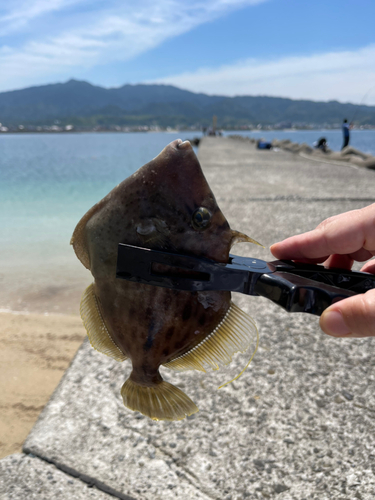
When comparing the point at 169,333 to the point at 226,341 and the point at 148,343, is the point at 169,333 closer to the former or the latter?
the point at 148,343

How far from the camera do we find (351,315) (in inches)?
36.7

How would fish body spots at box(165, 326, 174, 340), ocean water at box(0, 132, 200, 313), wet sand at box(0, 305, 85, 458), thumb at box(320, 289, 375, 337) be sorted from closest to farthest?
1. thumb at box(320, 289, 375, 337)
2. fish body spots at box(165, 326, 174, 340)
3. wet sand at box(0, 305, 85, 458)
4. ocean water at box(0, 132, 200, 313)

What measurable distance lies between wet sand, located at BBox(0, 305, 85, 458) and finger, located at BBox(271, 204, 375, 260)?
271cm

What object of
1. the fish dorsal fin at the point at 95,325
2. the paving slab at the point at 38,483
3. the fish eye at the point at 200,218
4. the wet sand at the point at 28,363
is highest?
the fish eye at the point at 200,218

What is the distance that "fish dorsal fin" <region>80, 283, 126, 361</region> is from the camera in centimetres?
114

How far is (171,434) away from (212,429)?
0.24 metres

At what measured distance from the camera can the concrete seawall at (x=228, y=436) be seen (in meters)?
1.71

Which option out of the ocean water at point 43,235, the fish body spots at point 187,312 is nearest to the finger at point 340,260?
the fish body spots at point 187,312

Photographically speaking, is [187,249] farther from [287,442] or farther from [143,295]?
[287,442]

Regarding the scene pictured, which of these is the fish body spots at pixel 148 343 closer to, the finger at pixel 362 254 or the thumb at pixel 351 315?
the thumb at pixel 351 315

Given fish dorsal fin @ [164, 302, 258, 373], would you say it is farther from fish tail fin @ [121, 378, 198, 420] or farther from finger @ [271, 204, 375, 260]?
finger @ [271, 204, 375, 260]

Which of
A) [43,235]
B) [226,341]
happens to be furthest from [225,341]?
[43,235]

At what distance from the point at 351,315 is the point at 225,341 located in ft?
1.21

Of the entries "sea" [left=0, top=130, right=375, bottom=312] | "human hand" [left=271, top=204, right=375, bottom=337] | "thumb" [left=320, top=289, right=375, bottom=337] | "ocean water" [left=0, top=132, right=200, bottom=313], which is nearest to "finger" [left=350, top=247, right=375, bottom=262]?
"human hand" [left=271, top=204, right=375, bottom=337]
